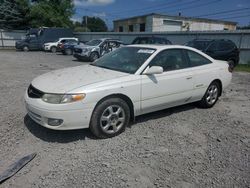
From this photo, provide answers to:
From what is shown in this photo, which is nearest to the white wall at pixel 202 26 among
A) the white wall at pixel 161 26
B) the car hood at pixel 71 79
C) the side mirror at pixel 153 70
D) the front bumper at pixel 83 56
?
the white wall at pixel 161 26

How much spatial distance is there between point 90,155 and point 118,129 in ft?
2.48

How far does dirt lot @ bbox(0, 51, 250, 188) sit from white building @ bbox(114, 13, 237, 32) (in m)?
35.3

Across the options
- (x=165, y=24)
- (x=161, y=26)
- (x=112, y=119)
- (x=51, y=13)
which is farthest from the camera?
(x=165, y=24)

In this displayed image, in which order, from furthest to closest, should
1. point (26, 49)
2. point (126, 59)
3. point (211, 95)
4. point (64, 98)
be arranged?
point (26, 49)
point (211, 95)
point (126, 59)
point (64, 98)

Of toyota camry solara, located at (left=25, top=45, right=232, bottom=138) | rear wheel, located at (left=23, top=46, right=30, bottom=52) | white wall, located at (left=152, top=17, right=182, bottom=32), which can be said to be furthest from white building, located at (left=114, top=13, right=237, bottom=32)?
toyota camry solara, located at (left=25, top=45, right=232, bottom=138)

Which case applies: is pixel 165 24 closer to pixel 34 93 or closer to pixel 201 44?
pixel 201 44

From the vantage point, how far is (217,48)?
37.1 ft

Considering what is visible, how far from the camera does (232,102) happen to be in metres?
6.08

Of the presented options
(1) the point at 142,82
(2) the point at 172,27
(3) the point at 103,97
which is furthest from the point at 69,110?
(2) the point at 172,27

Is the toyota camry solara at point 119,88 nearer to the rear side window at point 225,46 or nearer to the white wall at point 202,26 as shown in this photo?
the rear side window at point 225,46

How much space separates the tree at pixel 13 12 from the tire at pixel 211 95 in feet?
116

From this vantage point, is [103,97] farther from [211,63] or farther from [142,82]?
[211,63]

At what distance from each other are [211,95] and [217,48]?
6843 mm

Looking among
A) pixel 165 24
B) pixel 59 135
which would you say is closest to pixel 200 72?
pixel 59 135
